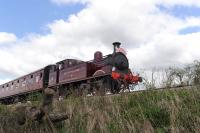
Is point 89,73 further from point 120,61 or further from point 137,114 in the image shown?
point 137,114

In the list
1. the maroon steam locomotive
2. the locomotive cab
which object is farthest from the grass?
the locomotive cab

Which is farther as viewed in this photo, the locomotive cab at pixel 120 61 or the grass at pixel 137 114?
the locomotive cab at pixel 120 61

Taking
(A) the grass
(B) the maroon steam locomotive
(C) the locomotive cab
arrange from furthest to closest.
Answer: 1. (C) the locomotive cab
2. (B) the maroon steam locomotive
3. (A) the grass

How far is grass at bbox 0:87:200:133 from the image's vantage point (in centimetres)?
551

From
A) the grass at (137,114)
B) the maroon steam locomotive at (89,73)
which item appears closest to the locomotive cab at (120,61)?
the maroon steam locomotive at (89,73)

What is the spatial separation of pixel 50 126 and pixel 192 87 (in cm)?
287

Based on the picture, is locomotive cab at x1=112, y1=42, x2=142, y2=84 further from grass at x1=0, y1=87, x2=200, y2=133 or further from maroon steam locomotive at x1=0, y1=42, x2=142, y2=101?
grass at x1=0, y1=87, x2=200, y2=133

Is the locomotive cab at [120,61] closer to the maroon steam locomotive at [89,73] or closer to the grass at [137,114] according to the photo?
the maroon steam locomotive at [89,73]

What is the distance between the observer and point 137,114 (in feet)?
20.7

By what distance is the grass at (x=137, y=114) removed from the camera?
18.1 ft

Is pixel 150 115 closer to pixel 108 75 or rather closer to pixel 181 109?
pixel 181 109

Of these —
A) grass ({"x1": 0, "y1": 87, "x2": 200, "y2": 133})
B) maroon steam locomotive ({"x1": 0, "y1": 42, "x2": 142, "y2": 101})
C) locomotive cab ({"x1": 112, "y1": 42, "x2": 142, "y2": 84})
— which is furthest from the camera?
locomotive cab ({"x1": 112, "y1": 42, "x2": 142, "y2": 84})

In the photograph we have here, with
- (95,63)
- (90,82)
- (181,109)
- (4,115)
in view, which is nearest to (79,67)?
(95,63)

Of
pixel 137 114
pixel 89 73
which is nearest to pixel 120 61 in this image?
pixel 89 73
